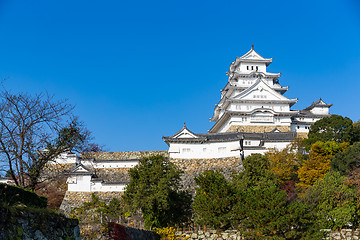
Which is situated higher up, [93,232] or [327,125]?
[327,125]

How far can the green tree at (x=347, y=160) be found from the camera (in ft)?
76.5

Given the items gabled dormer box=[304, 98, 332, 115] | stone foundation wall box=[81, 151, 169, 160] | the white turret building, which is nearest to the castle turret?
the white turret building

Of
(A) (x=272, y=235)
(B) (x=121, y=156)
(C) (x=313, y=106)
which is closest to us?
(A) (x=272, y=235)

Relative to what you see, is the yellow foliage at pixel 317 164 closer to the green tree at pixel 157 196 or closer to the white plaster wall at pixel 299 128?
the green tree at pixel 157 196

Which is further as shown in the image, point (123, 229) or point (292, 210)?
point (292, 210)

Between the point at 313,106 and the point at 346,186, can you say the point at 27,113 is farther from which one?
the point at 313,106

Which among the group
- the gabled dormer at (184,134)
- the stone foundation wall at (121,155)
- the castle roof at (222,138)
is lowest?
the stone foundation wall at (121,155)

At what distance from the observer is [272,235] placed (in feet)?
61.3

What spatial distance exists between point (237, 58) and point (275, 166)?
2534 centimetres

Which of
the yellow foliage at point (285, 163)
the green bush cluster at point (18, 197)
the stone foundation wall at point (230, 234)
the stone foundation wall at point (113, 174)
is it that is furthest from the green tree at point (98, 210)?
the green bush cluster at point (18, 197)

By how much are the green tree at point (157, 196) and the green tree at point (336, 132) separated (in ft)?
40.9

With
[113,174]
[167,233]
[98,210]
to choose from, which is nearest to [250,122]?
[113,174]

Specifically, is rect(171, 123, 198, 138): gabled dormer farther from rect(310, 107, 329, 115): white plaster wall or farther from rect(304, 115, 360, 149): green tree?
rect(310, 107, 329, 115): white plaster wall

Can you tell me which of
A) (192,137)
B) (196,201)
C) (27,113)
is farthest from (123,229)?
(192,137)
